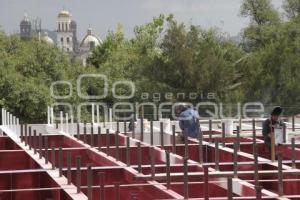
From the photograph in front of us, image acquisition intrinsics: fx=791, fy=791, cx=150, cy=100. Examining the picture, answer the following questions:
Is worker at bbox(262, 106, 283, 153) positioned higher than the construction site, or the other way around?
worker at bbox(262, 106, 283, 153)

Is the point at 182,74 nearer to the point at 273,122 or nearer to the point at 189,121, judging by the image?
the point at 189,121

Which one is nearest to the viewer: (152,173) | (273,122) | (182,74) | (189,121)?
(152,173)

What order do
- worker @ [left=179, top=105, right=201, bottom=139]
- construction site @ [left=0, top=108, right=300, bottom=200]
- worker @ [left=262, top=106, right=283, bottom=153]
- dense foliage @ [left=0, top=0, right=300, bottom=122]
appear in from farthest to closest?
dense foliage @ [left=0, top=0, right=300, bottom=122]
worker @ [left=179, top=105, right=201, bottom=139]
worker @ [left=262, top=106, right=283, bottom=153]
construction site @ [left=0, top=108, right=300, bottom=200]

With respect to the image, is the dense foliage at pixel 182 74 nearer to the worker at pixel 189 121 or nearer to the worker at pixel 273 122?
the worker at pixel 189 121

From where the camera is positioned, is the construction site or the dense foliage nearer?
the construction site

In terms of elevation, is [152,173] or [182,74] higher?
[182,74]

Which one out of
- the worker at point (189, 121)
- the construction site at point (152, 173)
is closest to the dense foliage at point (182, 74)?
the construction site at point (152, 173)

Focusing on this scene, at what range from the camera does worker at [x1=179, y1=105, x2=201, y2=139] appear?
22.4m

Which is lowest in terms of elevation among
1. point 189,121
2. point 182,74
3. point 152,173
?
point 152,173

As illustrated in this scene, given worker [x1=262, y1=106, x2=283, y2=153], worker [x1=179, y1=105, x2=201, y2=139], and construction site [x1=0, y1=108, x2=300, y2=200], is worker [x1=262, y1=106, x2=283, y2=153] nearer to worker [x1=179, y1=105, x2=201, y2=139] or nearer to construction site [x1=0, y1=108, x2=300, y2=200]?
construction site [x1=0, y1=108, x2=300, y2=200]

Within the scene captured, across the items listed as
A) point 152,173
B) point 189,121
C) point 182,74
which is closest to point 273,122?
point 152,173

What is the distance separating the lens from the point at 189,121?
22828 millimetres

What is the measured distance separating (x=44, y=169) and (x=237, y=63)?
3980cm

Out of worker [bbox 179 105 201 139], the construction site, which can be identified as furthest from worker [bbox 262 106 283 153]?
worker [bbox 179 105 201 139]
